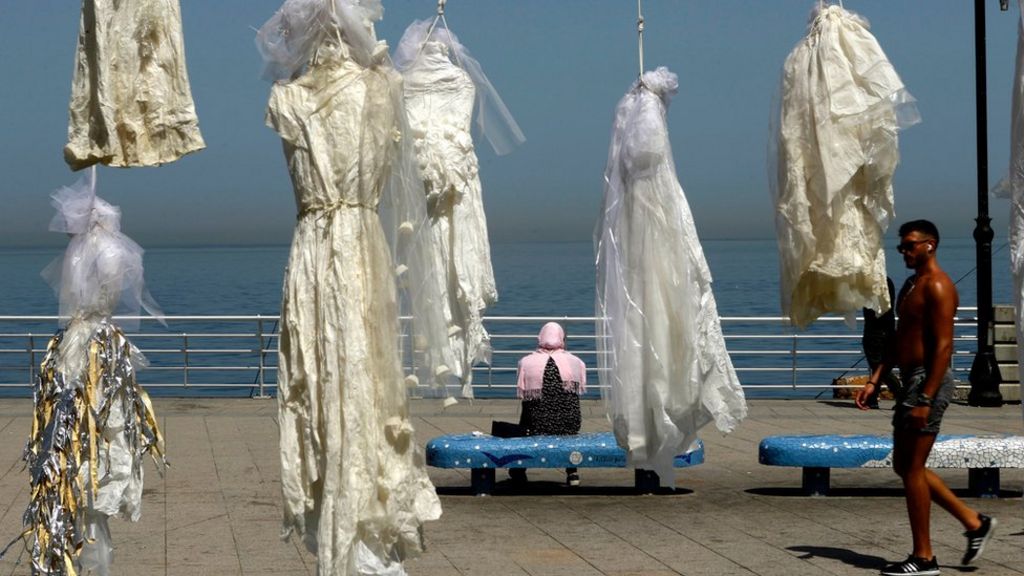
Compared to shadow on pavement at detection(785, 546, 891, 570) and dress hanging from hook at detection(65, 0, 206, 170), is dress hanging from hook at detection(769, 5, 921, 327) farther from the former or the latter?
dress hanging from hook at detection(65, 0, 206, 170)

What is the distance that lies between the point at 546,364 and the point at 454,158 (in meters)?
1.88

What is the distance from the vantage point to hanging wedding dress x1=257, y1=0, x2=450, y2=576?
6.77m

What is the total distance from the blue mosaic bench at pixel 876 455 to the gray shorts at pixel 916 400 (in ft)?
7.42

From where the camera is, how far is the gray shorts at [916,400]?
8.52 metres

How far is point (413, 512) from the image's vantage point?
6969mm

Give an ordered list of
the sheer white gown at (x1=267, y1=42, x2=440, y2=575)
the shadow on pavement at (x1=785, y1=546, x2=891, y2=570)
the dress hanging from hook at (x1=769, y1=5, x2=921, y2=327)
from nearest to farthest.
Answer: the sheer white gown at (x1=267, y1=42, x2=440, y2=575) < the shadow on pavement at (x1=785, y1=546, x2=891, y2=570) < the dress hanging from hook at (x1=769, y1=5, x2=921, y2=327)

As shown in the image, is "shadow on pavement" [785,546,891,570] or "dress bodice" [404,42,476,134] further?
"dress bodice" [404,42,476,134]

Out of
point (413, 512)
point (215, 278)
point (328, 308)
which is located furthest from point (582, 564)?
point (215, 278)

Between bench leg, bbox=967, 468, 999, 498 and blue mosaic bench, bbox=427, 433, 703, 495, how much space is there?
188 cm

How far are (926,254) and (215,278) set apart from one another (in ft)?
241

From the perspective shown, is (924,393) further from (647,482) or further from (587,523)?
(647,482)

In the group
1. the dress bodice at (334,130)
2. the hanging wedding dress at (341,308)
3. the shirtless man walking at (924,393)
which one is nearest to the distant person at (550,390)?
the shirtless man walking at (924,393)

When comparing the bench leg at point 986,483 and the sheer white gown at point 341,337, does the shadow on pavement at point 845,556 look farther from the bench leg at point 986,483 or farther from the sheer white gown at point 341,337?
the sheer white gown at point 341,337

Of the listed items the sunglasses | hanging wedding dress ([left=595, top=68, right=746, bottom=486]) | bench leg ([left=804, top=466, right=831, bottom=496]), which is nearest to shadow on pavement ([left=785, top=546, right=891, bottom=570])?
hanging wedding dress ([left=595, top=68, right=746, bottom=486])
